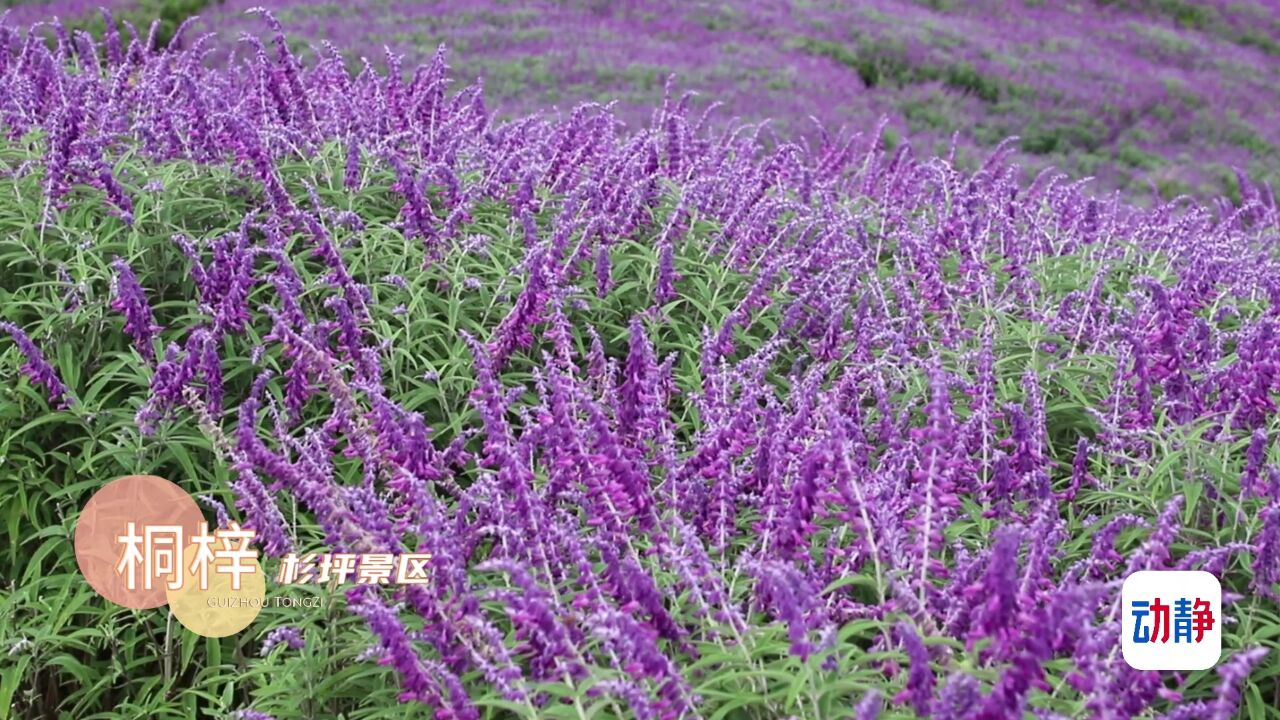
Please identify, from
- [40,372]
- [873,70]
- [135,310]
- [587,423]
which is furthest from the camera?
[873,70]

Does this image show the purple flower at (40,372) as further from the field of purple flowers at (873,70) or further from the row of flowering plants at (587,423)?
the field of purple flowers at (873,70)

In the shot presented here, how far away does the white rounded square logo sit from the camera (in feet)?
9.65

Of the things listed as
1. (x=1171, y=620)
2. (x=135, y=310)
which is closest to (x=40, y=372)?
(x=135, y=310)

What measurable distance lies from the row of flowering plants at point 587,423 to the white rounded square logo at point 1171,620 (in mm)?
73

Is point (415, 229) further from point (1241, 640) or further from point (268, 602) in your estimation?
point (1241, 640)

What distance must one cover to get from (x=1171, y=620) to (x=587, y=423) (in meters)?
1.70

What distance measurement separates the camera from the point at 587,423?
12.2 feet

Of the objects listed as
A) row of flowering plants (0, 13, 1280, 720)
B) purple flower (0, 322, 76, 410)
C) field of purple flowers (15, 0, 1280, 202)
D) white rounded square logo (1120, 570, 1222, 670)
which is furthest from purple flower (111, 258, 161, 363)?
field of purple flowers (15, 0, 1280, 202)

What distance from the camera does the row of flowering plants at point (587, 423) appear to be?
284 centimetres

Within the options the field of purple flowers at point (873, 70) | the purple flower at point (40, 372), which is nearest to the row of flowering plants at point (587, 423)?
the purple flower at point (40, 372)

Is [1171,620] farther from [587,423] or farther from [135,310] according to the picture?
[135,310]

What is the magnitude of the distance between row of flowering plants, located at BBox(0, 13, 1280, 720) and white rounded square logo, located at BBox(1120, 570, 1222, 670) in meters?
0.07

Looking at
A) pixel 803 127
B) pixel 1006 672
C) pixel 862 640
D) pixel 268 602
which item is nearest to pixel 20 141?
pixel 268 602

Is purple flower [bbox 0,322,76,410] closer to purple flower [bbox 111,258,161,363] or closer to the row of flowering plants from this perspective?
the row of flowering plants
